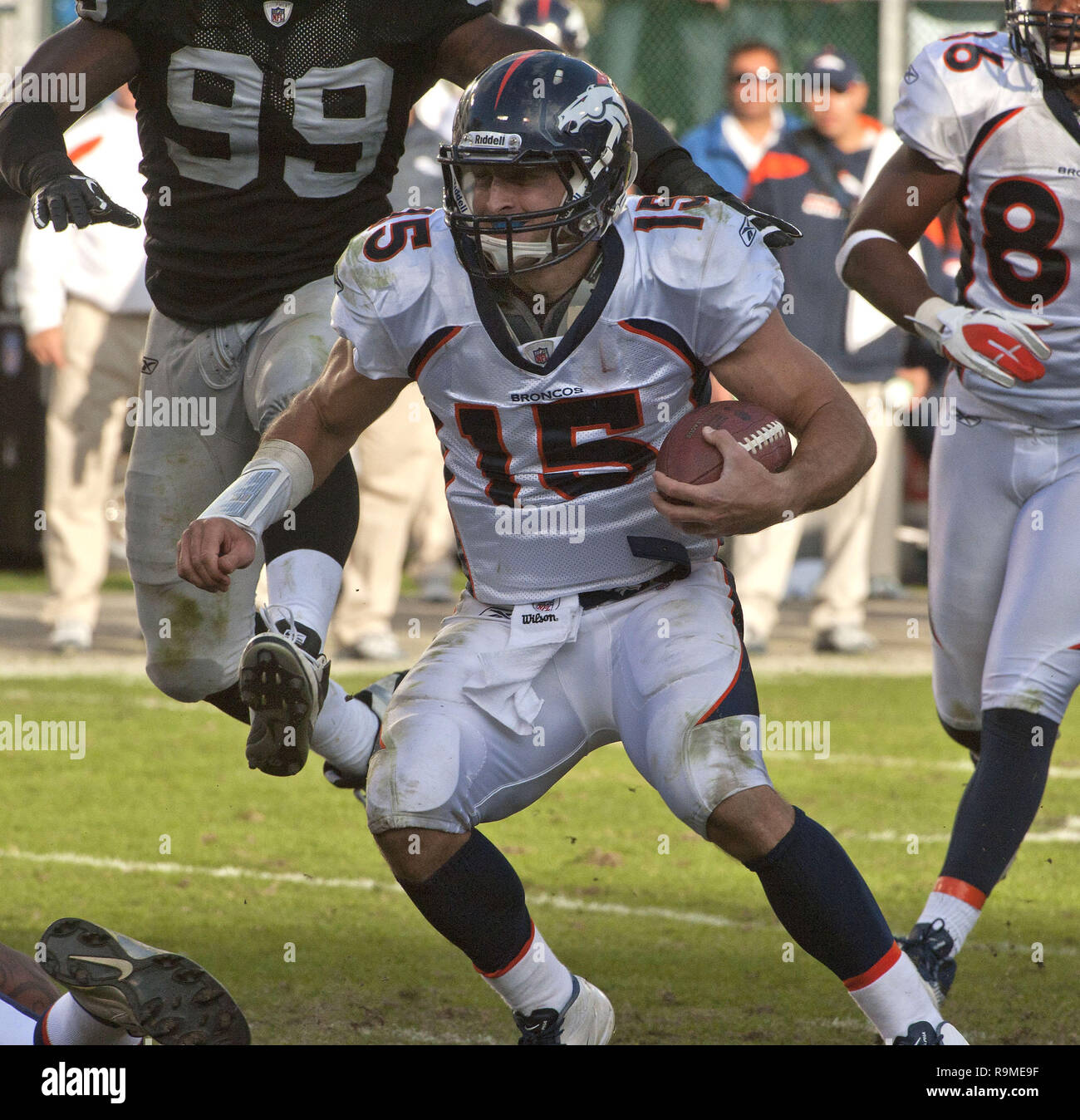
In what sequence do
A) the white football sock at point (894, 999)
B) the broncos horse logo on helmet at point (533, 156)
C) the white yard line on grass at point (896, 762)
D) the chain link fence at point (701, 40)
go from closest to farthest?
the white football sock at point (894, 999) < the broncos horse logo on helmet at point (533, 156) < the white yard line on grass at point (896, 762) < the chain link fence at point (701, 40)

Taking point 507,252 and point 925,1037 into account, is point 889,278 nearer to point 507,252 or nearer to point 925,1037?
point 507,252

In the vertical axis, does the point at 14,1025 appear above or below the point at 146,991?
below

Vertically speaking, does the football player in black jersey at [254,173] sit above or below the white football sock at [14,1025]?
above

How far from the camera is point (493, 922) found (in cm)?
319

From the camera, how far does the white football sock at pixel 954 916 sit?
12.0 ft

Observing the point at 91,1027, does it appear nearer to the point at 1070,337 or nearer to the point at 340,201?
the point at 340,201

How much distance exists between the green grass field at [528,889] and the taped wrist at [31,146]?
1.75 metres

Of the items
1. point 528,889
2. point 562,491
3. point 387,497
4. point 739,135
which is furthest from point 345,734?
point 739,135

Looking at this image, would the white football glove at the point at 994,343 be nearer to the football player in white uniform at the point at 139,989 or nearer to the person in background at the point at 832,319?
the football player in white uniform at the point at 139,989

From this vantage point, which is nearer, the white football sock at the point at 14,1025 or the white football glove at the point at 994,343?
the white football sock at the point at 14,1025

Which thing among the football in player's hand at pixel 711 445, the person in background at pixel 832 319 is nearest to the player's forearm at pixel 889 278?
the football in player's hand at pixel 711 445

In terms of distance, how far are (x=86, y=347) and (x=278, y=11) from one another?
13.6ft

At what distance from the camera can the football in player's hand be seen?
2.99 metres

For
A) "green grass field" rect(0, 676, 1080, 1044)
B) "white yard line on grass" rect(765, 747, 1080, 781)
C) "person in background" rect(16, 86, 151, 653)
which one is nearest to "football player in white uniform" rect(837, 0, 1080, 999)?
"green grass field" rect(0, 676, 1080, 1044)
